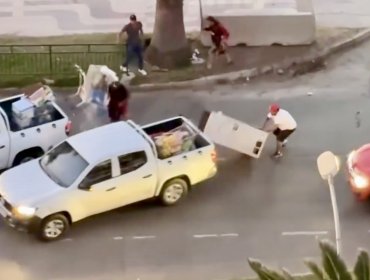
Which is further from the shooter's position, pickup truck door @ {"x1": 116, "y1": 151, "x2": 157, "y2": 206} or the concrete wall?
the concrete wall

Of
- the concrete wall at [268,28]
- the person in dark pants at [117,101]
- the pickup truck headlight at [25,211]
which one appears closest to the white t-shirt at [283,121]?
the person in dark pants at [117,101]

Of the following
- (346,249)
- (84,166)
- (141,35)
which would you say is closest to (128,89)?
(141,35)

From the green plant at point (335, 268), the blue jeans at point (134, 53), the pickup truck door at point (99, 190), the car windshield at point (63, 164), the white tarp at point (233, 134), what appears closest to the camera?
the green plant at point (335, 268)

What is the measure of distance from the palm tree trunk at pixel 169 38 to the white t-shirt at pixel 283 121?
414 cm

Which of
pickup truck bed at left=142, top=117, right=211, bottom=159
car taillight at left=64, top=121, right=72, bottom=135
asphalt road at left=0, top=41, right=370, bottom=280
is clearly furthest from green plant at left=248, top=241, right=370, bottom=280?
car taillight at left=64, top=121, right=72, bottom=135

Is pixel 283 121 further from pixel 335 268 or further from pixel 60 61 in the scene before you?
pixel 335 268

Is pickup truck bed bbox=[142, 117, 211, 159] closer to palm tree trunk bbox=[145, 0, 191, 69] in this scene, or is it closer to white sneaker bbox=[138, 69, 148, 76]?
white sneaker bbox=[138, 69, 148, 76]

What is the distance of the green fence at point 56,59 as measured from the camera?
81.6ft

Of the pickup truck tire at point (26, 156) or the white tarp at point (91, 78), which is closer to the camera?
the pickup truck tire at point (26, 156)

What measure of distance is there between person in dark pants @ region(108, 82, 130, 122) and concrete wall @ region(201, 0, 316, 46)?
4.16 m

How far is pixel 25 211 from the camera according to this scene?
1873cm

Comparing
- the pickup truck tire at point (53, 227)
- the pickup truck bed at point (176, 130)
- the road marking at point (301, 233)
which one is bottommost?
the road marking at point (301, 233)

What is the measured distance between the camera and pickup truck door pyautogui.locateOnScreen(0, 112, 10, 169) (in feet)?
67.2

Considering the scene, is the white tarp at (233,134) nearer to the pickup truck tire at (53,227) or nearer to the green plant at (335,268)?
the pickup truck tire at (53,227)
